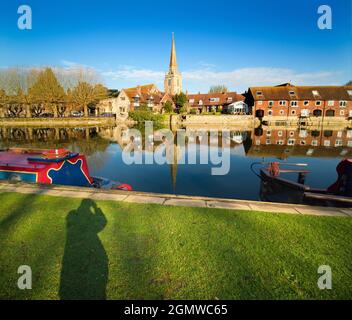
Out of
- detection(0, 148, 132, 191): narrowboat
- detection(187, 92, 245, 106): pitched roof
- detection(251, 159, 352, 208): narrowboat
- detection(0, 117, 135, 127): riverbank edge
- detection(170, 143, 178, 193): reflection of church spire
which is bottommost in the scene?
detection(170, 143, 178, 193): reflection of church spire

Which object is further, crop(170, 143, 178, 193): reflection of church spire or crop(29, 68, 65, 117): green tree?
crop(29, 68, 65, 117): green tree

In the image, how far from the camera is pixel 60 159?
30.7ft

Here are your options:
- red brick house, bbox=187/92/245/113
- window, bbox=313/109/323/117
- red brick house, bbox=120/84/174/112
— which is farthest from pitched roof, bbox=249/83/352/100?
red brick house, bbox=120/84/174/112

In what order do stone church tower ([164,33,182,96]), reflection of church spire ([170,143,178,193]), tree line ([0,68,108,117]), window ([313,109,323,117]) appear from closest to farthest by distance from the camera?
reflection of church spire ([170,143,178,193])
tree line ([0,68,108,117])
window ([313,109,323,117])
stone church tower ([164,33,182,96])

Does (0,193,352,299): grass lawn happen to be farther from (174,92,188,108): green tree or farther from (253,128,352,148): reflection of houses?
(174,92,188,108): green tree

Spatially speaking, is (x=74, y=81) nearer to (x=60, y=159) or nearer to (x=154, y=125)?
(x=154, y=125)

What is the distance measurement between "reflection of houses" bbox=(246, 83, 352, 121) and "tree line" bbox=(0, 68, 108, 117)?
4767 cm

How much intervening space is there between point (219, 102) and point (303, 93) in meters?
27.8

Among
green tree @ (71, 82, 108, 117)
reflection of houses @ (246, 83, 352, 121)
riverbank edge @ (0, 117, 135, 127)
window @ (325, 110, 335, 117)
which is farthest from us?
window @ (325, 110, 335, 117)

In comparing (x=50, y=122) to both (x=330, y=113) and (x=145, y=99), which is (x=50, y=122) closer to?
(x=145, y=99)

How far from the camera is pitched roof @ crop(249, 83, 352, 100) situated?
58.5 m

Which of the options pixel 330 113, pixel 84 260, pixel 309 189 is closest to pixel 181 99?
pixel 330 113

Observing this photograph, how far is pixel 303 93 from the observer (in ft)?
198

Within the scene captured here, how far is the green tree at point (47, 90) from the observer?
180ft
